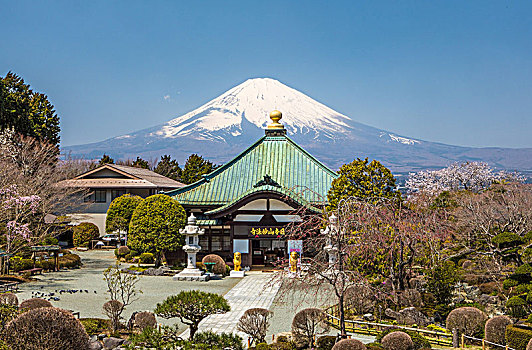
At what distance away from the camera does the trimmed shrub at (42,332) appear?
893 cm

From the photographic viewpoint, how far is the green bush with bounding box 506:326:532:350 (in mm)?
10901

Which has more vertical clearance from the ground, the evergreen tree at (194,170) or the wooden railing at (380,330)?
the evergreen tree at (194,170)

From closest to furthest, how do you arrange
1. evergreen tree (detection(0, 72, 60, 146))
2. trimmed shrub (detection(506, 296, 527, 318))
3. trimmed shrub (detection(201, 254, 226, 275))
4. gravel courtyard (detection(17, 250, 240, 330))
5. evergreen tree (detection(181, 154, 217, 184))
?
trimmed shrub (detection(506, 296, 527, 318)) < gravel courtyard (detection(17, 250, 240, 330)) < trimmed shrub (detection(201, 254, 226, 275)) < evergreen tree (detection(0, 72, 60, 146)) < evergreen tree (detection(181, 154, 217, 184))

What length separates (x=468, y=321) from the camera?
13.0 meters

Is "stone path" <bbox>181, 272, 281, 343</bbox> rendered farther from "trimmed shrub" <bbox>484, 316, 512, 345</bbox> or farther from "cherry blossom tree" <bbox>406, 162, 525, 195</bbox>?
"cherry blossom tree" <bbox>406, 162, 525, 195</bbox>

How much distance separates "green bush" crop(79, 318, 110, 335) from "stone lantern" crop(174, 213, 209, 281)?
9.47 m

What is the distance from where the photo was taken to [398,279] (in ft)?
52.1

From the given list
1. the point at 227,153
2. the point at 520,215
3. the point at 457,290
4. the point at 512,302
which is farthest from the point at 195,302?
the point at 227,153

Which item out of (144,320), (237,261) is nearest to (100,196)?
(237,261)

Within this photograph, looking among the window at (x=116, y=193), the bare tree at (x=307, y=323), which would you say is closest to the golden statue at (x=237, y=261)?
the bare tree at (x=307, y=323)

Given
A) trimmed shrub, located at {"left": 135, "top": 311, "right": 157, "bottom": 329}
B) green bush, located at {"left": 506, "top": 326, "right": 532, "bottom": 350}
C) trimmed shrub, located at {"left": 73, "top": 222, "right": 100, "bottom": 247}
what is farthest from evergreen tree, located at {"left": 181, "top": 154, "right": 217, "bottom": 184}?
green bush, located at {"left": 506, "top": 326, "right": 532, "bottom": 350}

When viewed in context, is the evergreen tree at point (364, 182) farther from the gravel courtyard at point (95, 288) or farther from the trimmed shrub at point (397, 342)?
the trimmed shrub at point (397, 342)

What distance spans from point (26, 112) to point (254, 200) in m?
22.5

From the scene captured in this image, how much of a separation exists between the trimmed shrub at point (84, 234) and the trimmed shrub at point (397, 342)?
96.2 ft
